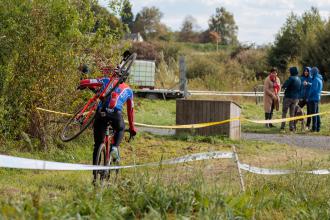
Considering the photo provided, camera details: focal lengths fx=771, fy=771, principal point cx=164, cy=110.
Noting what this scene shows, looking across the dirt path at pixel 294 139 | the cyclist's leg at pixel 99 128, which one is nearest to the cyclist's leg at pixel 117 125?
the cyclist's leg at pixel 99 128

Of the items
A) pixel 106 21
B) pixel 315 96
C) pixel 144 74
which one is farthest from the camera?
pixel 144 74

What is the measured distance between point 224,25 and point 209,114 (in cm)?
7693

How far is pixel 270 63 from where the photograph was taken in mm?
49062

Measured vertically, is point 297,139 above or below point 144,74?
below

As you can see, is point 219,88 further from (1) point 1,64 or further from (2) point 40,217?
(2) point 40,217

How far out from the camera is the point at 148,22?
90.9 m

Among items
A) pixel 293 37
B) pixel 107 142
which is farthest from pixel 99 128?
pixel 293 37

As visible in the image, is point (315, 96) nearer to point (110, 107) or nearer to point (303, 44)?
point (110, 107)

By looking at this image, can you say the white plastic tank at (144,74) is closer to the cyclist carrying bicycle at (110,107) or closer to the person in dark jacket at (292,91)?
the person in dark jacket at (292,91)

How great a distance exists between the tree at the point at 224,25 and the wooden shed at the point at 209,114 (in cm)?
7492

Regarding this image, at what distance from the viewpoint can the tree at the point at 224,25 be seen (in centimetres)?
9194

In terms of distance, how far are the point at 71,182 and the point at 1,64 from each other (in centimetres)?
423

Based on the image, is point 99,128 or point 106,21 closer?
point 99,128

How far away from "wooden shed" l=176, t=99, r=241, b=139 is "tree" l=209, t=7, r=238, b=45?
74924 mm
